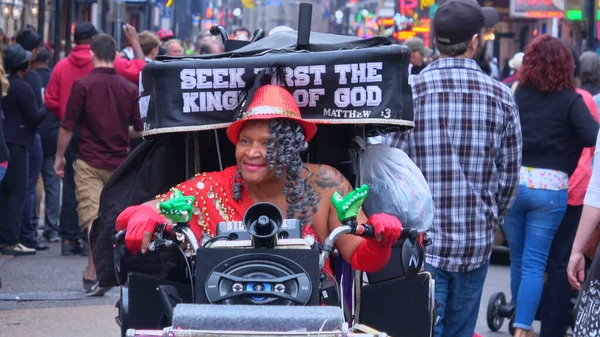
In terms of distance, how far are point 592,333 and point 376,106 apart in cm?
130

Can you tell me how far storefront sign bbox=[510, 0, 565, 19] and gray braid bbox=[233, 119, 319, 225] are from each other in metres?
17.9

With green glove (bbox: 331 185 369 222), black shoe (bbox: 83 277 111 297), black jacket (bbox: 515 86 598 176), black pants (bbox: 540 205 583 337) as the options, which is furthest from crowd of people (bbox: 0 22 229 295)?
green glove (bbox: 331 185 369 222)

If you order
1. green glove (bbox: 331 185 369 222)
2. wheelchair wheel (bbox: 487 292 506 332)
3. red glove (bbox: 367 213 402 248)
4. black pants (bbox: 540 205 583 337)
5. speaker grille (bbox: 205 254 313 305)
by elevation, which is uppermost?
green glove (bbox: 331 185 369 222)

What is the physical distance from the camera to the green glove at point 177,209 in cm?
391

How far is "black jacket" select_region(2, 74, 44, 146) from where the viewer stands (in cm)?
1039

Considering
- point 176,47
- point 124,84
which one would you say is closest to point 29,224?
point 124,84

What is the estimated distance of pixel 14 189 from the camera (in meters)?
10.5

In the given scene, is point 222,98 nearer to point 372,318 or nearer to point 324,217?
point 324,217

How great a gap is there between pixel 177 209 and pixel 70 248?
7.31 metres

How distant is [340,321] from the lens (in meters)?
3.42

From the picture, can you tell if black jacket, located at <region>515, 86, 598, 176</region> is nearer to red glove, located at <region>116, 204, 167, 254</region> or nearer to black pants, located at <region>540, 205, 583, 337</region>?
black pants, located at <region>540, 205, 583, 337</region>

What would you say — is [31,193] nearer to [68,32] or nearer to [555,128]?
[68,32]

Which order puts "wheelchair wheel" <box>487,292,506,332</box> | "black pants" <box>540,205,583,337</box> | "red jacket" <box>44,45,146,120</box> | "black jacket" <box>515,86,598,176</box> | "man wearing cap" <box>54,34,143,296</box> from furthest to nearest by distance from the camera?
1. "red jacket" <box>44,45,146,120</box>
2. "man wearing cap" <box>54,34,143,296</box>
3. "wheelchair wheel" <box>487,292,506,332</box>
4. "black pants" <box>540,205,583,337</box>
5. "black jacket" <box>515,86,598,176</box>

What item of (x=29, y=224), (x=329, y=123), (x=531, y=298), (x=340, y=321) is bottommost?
(x=29, y=224)
